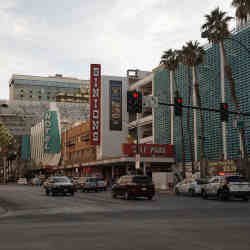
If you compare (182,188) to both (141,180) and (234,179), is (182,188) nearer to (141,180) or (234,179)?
(141,180)

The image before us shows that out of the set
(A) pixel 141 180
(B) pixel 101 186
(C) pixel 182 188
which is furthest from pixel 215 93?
(A) pixel 141 180

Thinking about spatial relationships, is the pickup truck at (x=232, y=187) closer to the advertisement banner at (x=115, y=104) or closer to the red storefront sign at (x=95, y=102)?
the red storefront sign at (x=95, y=102)

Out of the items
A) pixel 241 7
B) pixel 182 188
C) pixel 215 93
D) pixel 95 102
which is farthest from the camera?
Result: pixel 95 102

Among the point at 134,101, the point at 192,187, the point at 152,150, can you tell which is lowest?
the point at 192,187

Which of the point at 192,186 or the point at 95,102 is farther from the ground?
the point at 95,102

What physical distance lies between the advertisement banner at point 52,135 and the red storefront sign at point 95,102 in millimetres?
32515

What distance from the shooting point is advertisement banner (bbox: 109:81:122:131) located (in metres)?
72.5

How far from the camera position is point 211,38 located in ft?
129

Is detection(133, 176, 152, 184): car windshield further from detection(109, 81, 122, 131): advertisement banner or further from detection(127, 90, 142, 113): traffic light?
detection(109, 81, 122, 131): advertisement banner

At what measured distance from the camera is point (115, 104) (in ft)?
238

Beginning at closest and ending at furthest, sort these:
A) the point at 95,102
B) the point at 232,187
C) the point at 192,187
→ the point at 232,187 < the point at 192,187 < the point at 95,102

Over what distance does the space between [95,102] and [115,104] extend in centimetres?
507

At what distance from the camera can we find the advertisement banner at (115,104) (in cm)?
7250

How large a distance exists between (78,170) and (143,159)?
33826 millimetres
